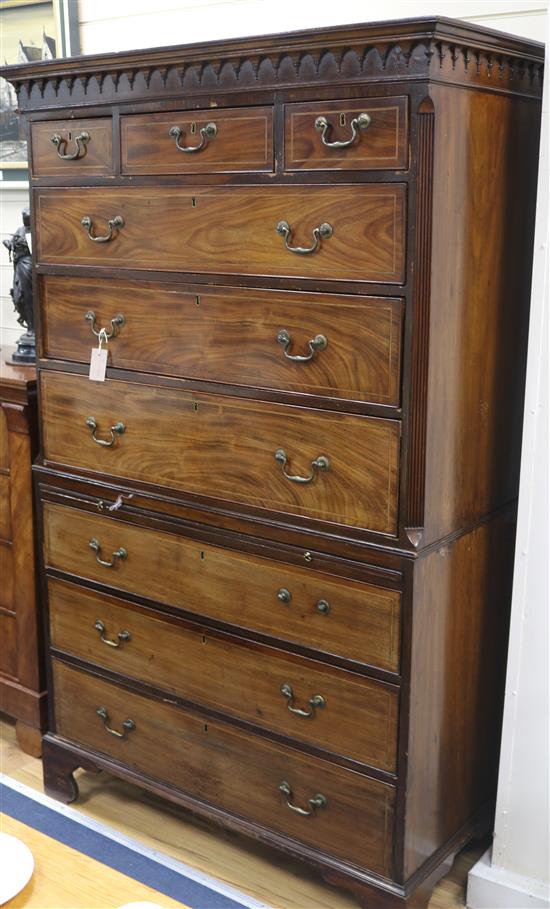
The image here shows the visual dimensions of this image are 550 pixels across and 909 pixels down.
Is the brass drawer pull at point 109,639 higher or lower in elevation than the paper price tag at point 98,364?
lower

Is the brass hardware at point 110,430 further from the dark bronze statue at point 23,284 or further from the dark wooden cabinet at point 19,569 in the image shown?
the dark bronze statue at point 23,284

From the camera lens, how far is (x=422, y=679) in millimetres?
2121

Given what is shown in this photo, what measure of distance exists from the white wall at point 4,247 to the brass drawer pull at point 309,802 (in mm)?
1925

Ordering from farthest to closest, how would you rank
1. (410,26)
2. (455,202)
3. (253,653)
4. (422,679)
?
(253,653) < (422,679) < (455,202) < (410,26)

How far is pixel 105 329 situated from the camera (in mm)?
2438

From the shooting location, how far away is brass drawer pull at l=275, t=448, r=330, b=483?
2.10 meters

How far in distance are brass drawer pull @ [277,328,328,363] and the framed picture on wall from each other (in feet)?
5.40

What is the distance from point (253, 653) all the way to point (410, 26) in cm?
130

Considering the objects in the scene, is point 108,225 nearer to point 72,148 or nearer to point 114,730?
point 72,148

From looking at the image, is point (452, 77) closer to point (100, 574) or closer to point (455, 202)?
point (455, 202)

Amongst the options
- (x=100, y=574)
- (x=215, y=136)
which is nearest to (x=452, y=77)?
(x=215, y=136)

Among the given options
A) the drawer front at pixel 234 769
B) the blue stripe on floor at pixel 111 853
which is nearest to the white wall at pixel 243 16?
the drawer front at pixel 234 769

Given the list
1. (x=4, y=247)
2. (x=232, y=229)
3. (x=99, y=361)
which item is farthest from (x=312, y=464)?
(x=4, y=247)

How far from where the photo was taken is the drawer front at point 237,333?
6.54 feet
